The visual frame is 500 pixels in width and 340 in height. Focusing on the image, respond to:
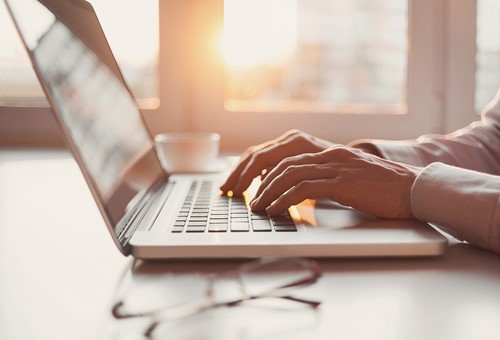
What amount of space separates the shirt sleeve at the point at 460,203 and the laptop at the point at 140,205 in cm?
2

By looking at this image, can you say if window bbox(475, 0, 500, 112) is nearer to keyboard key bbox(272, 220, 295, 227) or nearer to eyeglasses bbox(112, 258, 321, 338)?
keyboard key bbox(272, 220, 295, 227)

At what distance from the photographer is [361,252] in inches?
19.4

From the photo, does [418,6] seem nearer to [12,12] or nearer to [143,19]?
[143,19]

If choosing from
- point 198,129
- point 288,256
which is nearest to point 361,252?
point 288,256

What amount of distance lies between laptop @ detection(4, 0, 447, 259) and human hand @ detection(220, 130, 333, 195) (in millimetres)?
24

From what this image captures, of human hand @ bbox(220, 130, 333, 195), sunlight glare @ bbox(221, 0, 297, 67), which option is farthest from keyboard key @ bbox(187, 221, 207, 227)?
sunlight glare @ bbox(221, 0, 297, 67)

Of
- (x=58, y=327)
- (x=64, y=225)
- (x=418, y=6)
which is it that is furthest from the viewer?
(x=418, y=6)

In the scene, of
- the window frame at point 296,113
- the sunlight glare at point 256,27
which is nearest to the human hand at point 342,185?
the window frame at point 296,113

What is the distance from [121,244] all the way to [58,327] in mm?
131

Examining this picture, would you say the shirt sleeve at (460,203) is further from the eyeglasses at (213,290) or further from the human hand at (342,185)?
the eyeglasses at (213,290)

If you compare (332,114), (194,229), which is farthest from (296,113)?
(194,229)

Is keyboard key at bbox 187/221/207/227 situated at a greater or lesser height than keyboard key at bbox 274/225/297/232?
greater

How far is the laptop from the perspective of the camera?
1.59 feet

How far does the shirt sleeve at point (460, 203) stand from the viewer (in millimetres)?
524
